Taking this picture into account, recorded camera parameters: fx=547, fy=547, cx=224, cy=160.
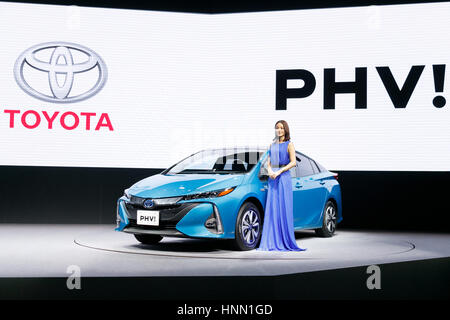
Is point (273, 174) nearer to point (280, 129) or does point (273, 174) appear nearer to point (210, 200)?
point (280, 129)

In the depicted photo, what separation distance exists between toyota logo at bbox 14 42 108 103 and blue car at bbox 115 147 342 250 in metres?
2.90

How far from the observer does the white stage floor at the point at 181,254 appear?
4.39m

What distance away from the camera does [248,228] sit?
5.75m

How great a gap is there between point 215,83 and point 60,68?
8.14ft

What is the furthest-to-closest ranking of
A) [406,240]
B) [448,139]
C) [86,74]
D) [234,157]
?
[86,74] → [448,139] → [406,240] → [234,157]

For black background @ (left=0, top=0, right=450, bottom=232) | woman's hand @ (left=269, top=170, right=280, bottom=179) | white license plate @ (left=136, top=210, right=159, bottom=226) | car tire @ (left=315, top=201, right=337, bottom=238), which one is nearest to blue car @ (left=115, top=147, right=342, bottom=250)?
white license plate @ (left=136, top=210, right=159, bottom=226)

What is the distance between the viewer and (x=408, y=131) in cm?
827

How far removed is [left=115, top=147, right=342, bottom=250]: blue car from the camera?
5.38 m

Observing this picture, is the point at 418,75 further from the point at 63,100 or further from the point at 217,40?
the point at 63,100

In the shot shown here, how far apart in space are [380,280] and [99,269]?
234 cm

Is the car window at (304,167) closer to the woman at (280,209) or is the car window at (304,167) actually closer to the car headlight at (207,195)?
the woman at (280,209)

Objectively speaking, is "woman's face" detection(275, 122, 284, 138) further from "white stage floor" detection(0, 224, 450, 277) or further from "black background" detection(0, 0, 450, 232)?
"black background" detection(0, 0, 450, 232)
